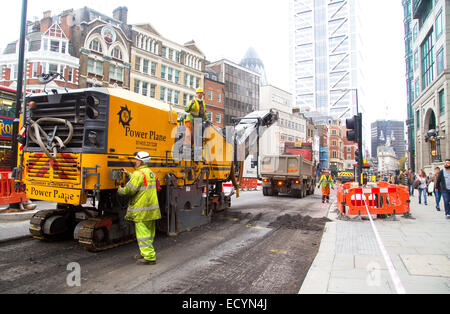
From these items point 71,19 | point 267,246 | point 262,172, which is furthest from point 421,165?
point 71,19

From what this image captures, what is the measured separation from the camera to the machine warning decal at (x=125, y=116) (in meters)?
5.43

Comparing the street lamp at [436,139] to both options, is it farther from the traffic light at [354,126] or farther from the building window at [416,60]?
the traffic light at [354,126]

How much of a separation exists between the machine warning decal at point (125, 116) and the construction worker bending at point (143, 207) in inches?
31.8

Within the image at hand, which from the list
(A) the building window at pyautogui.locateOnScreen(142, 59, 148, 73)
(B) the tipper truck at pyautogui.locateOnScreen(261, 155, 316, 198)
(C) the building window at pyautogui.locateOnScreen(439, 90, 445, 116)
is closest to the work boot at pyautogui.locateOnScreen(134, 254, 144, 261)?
(B) the tipper truck at pyautogui.locateOnScreen(261, 155, 316, 198)

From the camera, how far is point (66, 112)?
554 centimetres

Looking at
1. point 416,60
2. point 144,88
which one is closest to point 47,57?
point 144,88

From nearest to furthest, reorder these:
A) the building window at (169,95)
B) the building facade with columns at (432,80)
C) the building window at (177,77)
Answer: the building facade with columns at (432,80) → the building window at (169,95) → the building window at (177,77)

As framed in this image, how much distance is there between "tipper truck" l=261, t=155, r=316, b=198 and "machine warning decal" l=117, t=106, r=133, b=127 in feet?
40.7

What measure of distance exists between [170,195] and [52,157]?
239 centimetres

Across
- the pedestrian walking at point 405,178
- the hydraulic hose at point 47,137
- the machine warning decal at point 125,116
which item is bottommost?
the pedestrian walking at point 405,178

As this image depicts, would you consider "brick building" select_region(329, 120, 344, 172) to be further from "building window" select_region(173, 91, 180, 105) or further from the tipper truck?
the tipper truck

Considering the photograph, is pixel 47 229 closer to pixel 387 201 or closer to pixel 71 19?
pixel 387 201

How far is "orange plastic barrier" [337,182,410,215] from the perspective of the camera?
9094mm

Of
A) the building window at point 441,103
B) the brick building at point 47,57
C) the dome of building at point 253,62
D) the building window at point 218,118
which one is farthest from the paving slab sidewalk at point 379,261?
the dome of building at point 253,62
